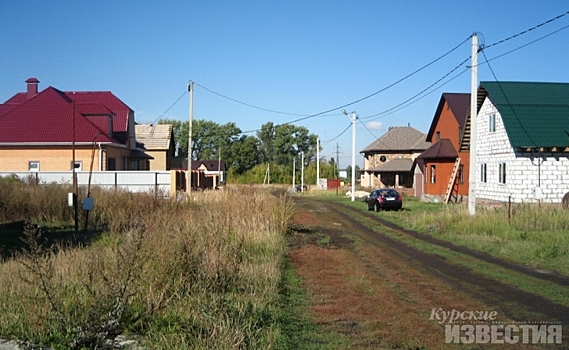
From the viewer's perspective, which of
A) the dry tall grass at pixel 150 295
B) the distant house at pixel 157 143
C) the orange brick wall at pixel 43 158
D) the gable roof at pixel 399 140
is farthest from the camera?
the gable roof at pixel 399 140

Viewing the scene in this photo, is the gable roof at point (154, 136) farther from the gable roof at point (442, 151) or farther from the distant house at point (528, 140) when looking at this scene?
the distant house at point (528, 140)

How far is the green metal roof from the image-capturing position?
29656mm

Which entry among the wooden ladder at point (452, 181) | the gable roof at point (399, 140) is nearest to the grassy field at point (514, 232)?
the wooden ladder at point (452, 181)

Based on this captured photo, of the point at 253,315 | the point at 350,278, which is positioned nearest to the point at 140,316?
the point at 253,315

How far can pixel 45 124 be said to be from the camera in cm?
3897

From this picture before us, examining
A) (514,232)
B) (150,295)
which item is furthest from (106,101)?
(150,295)

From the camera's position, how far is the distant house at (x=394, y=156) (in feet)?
206

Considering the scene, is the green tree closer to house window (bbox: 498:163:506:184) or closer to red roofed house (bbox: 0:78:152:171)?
red roofed house (bbox: 0:78:152:171)

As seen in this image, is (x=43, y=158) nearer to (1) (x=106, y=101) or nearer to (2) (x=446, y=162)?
(1) (x=106, y=101)

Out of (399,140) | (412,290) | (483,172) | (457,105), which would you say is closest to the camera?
(412,290)

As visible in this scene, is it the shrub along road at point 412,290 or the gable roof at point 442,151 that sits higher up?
the gable roof at point 442,151

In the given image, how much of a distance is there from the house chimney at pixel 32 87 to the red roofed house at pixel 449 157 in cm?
3123

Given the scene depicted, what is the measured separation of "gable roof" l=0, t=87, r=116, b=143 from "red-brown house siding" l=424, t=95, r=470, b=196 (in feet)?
78.6

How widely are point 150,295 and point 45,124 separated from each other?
35099 millimetres
